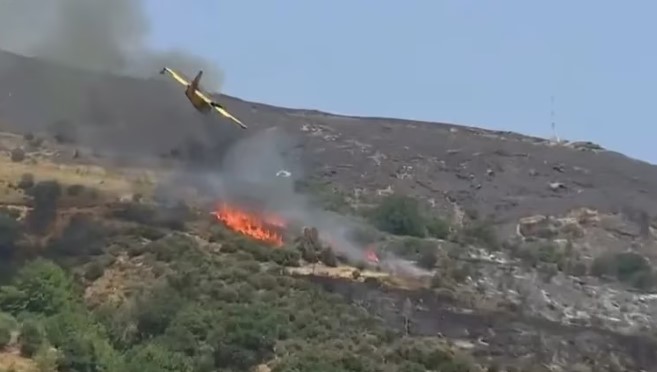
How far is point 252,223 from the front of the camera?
6588 cm

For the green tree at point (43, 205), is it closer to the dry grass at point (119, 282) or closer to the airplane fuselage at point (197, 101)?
the dry grass at point (119, 282)

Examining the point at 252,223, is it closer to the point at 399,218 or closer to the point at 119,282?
the point at 399,218

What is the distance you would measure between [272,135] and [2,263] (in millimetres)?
56571

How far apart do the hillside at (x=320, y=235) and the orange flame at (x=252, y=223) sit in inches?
9.8

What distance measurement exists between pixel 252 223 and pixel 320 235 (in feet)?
14.3

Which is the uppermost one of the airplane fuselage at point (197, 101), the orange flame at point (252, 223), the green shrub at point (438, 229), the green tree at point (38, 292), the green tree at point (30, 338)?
the airplane fuselage at point (197, 101)

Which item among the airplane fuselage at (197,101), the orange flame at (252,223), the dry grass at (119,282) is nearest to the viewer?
the dry grass at (119,282)

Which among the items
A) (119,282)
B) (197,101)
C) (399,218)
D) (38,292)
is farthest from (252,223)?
(38,292)

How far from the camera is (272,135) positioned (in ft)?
348

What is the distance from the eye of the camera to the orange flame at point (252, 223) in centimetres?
6246

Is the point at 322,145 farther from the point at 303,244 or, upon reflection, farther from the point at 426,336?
the point at 426,336

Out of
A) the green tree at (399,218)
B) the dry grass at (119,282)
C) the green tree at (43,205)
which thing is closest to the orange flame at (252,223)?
the green tree at (43,205)

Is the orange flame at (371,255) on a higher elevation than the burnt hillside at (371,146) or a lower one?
lower

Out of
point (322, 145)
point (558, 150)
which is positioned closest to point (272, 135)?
point (322, 145)
